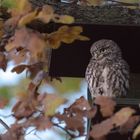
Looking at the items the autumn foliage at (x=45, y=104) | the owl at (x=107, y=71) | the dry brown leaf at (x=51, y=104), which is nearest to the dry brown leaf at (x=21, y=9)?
the autumn foliage at (x=45, y=104)

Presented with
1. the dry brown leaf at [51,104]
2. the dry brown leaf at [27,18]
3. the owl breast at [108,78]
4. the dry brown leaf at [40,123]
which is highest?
the dry brown leaf at [27,18]

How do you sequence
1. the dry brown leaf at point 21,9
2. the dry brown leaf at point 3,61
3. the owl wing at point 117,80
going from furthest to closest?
the owl wing at point 117,80
the dry brown leaf at point 3,61
the dry brown leaf at point 21,9

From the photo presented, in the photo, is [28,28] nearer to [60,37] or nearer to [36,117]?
[60,37]

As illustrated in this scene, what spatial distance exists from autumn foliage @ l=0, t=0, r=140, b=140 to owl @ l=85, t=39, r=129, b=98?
39 centimetres

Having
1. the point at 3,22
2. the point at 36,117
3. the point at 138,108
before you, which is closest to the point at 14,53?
the point at 3,22

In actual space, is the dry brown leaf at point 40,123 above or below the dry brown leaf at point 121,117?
below

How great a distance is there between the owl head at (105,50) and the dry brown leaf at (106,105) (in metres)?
0.60

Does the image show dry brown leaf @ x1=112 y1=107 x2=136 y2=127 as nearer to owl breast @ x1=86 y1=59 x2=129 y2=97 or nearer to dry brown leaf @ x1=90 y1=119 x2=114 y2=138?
dry brown leaf @ x1=90 y1=119 x2=114 y2=138

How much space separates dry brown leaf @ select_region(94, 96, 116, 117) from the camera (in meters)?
2.03

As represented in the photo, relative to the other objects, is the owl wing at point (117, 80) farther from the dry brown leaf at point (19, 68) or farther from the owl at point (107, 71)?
the dry brown leaf at point (19, 68)

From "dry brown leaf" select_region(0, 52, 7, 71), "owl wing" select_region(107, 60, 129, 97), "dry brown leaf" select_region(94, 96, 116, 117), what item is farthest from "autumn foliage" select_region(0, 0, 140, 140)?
"owl wing" select_region(107, 60, 129, 97)

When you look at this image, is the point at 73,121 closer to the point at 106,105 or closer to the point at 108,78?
the point at 106,105

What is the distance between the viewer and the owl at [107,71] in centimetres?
258

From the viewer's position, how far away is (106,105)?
2037mm
